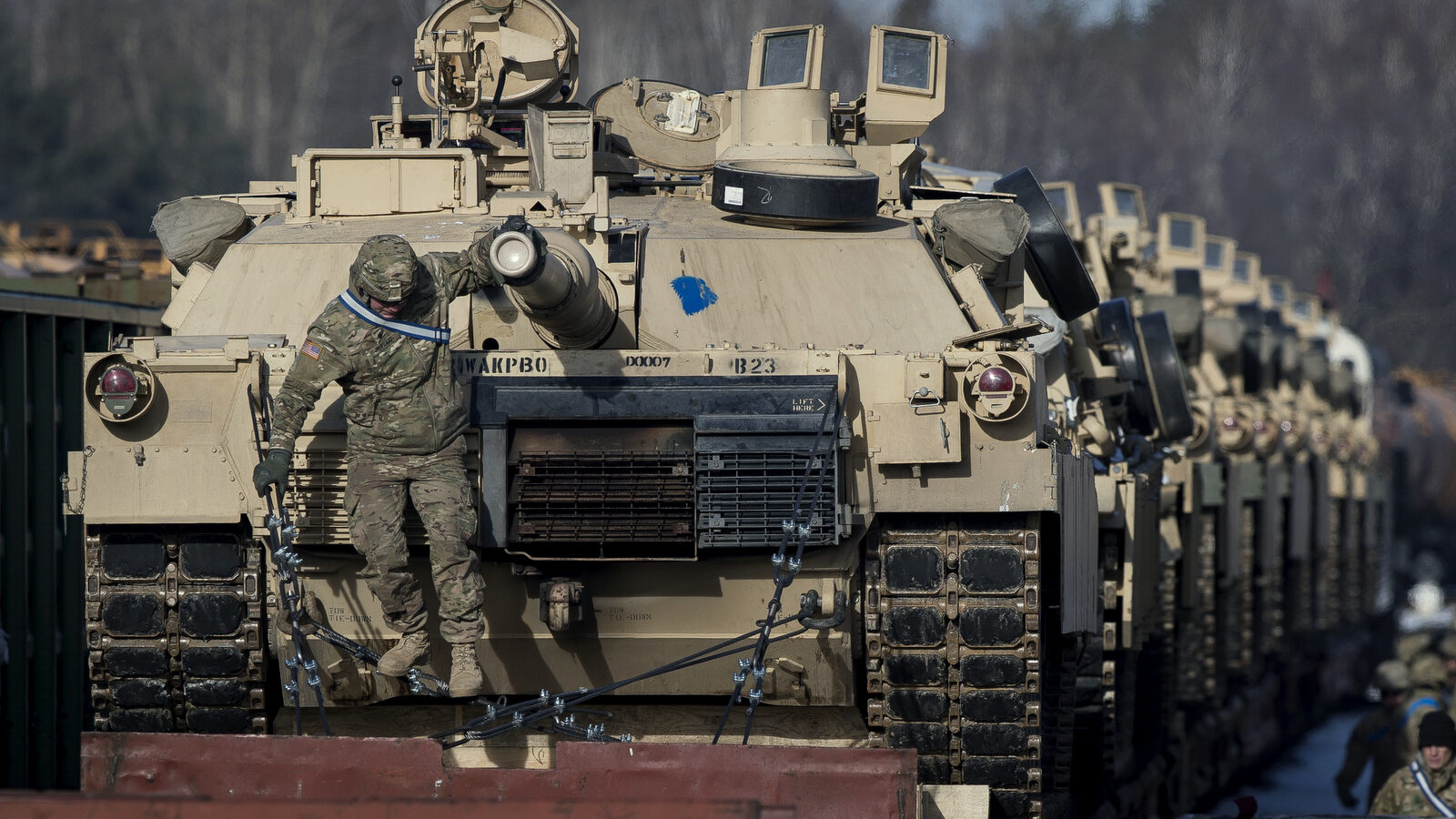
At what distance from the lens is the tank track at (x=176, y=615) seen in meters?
9.80

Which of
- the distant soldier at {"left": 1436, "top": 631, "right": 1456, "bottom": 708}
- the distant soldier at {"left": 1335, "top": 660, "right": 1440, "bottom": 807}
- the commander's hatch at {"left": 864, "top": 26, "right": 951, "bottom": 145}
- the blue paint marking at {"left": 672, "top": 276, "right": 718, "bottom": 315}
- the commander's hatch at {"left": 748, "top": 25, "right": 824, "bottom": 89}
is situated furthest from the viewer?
the distant soldier at {"left": 1436, "top": 631, "right": 1456, "bottom": 708}

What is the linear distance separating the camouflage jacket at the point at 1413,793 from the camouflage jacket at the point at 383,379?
A: 6.47 metres

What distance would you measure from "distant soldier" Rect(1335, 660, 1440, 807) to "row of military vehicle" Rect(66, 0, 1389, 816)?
3.94 metres

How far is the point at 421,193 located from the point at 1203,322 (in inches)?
457

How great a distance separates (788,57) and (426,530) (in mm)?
4147

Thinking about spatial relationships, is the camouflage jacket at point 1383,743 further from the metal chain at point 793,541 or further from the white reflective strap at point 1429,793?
the metal chain at point 793,541

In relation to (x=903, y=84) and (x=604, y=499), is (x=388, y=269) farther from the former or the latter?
(x=903, y=84)

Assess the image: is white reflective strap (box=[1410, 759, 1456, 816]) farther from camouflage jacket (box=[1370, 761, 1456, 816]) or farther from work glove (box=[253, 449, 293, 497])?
work glove (box=[253, 449, 293, 497])

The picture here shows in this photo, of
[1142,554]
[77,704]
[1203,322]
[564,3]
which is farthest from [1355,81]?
[77,704]

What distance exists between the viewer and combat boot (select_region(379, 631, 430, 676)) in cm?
947

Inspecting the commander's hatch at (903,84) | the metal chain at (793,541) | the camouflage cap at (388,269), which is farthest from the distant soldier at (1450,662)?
the camouflage cap at (388,269)

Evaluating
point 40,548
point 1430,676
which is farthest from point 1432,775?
point 40,548

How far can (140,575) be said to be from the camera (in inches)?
387

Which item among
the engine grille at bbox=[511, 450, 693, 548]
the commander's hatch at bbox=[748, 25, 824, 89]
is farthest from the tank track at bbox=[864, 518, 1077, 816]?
the commander's hatch at bbox=[748, 25, 824, 89]
